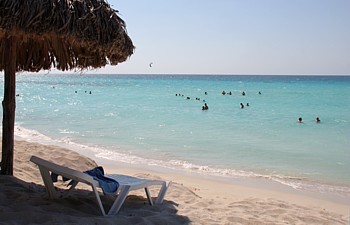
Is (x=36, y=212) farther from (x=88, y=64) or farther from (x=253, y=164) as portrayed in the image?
(x=253, y=164)

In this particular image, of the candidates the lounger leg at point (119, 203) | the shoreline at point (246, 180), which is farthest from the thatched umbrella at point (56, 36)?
the shoreline at point (246, 180)

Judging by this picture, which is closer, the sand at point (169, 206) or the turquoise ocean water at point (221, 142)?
the sand at point (169, 206)

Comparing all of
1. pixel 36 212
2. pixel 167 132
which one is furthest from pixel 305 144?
pixel 36 212

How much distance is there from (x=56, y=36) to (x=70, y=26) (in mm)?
164

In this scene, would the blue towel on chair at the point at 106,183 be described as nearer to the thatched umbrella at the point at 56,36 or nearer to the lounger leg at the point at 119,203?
the lounger leg at the point at 119,203

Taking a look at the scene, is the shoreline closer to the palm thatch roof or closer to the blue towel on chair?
the palm thatch roof

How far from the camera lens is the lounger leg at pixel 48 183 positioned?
386cm

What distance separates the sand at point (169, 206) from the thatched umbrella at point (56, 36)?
865 millimetres

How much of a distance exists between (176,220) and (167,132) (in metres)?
8.77

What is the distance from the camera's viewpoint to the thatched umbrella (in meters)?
3.62

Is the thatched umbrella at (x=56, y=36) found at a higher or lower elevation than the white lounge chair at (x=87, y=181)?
higher

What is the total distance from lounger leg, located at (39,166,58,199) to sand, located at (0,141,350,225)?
7 cm

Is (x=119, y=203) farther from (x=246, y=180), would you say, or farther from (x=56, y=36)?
(x=246, y=180)

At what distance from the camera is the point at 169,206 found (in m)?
4.49
